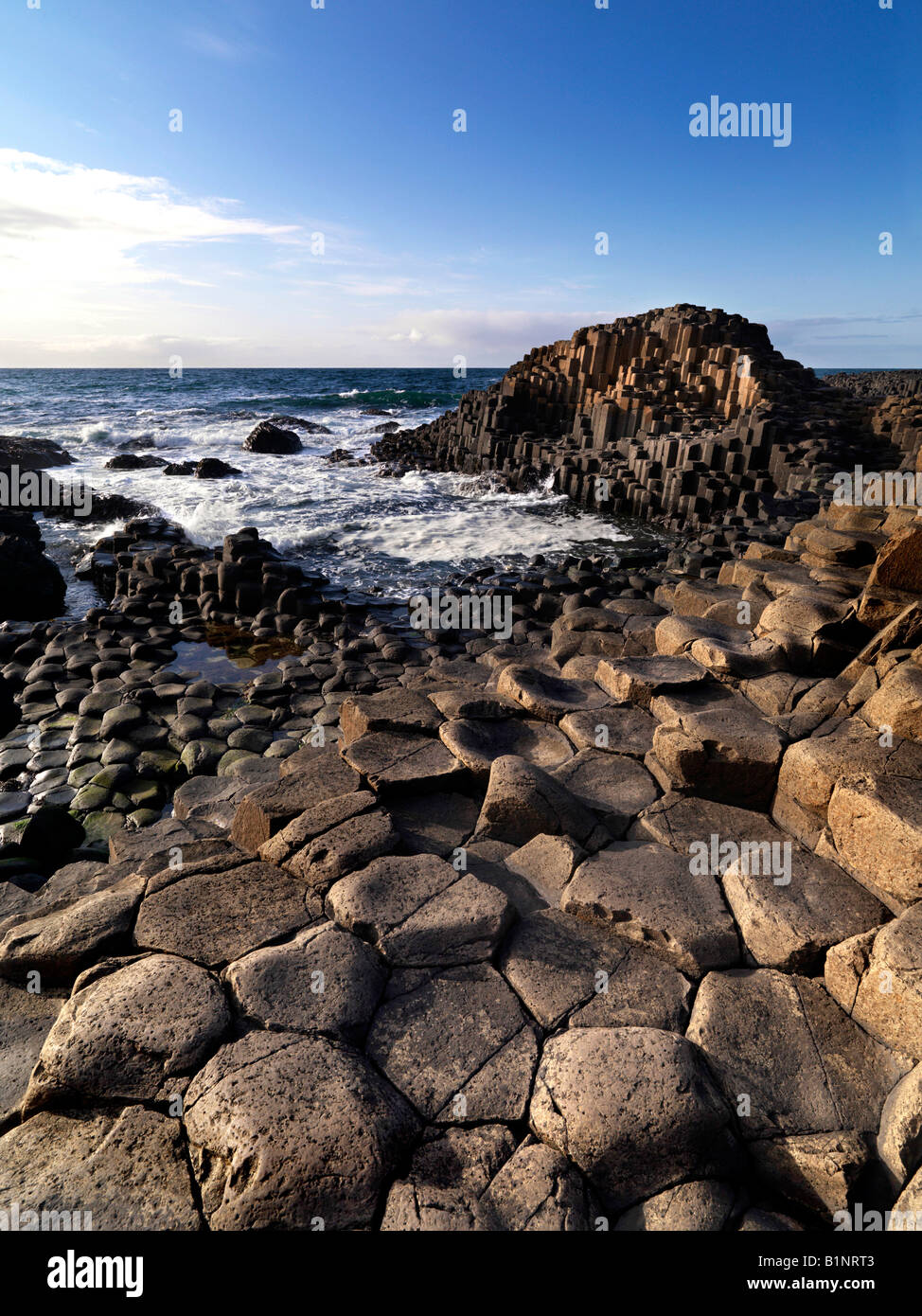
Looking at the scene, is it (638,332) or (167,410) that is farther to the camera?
(167,410)

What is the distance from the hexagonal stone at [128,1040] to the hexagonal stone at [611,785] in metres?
2.24

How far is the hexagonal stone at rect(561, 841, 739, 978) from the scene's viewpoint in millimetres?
3088

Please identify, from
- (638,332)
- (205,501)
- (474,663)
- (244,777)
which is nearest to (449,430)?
(638,332)

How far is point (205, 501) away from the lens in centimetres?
1777

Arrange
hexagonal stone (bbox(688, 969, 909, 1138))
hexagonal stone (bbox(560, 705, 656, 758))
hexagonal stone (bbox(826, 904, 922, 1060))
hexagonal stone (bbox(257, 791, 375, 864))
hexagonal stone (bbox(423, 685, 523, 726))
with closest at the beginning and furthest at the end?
1. hexagonal stone (bbox(688, 969, 909, 1138))
2. hexagonal stone (bbox(826, 904, 922, 1060))
3. hexagonal stone (bbox(257, 791, 375, 864))
4. hexagonal stone (bbox(560, 705, 656, 758))
5. hexagonal stone (bbox(423, 685, 523, 726))

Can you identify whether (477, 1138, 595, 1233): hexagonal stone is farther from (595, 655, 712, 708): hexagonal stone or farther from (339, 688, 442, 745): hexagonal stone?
(595, 655, 712, 708): hexagonal stone

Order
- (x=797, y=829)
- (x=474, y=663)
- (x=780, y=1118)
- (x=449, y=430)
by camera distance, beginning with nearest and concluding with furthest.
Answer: (x=780, y=1118) → (x=797, y=829) → (x=474, y=663) → (x=449, y=430)

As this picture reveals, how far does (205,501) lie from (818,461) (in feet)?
47.4

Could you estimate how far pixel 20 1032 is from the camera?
2955 mm

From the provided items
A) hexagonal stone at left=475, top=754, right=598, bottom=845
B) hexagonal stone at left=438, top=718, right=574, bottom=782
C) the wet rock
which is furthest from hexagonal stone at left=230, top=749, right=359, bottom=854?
the wet rock

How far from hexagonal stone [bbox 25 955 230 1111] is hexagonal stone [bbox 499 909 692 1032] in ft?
4.00

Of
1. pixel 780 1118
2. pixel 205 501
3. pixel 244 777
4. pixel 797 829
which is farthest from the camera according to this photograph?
pixel 205 501

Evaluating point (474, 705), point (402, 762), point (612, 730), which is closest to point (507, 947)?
point (402, 762)
